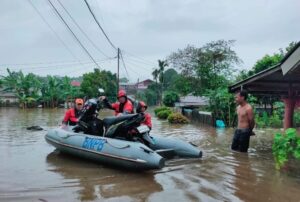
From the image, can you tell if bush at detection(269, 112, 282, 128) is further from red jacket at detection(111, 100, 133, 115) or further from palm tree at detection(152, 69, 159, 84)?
palm tree at detection(152, 69, 159, 84)

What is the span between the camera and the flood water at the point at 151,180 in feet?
20.1

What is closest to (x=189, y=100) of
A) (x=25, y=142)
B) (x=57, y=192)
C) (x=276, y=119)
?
(x=276, y=119)

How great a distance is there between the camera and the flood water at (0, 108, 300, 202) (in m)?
6.12

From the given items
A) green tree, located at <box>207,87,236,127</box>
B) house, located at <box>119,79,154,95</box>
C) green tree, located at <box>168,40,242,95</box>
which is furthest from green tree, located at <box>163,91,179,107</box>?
green tree, located at <box>207,87,236,127</box>

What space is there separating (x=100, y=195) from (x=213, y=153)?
5101 mm

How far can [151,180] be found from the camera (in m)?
7.30

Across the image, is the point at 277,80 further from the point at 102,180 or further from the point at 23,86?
the point at 23,86

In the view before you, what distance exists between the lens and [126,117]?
28.0ft

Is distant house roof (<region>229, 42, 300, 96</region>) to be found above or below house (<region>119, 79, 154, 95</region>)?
below

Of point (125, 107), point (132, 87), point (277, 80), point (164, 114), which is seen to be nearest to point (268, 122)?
point (277, 80)

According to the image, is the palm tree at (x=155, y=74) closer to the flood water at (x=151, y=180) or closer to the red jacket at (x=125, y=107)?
the flood water at (x=151, y=180)

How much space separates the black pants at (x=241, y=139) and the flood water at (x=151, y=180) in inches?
8.9

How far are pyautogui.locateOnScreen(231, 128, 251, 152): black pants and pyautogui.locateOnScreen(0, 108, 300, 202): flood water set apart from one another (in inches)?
8.9

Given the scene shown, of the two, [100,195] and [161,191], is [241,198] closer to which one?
[161,191]
